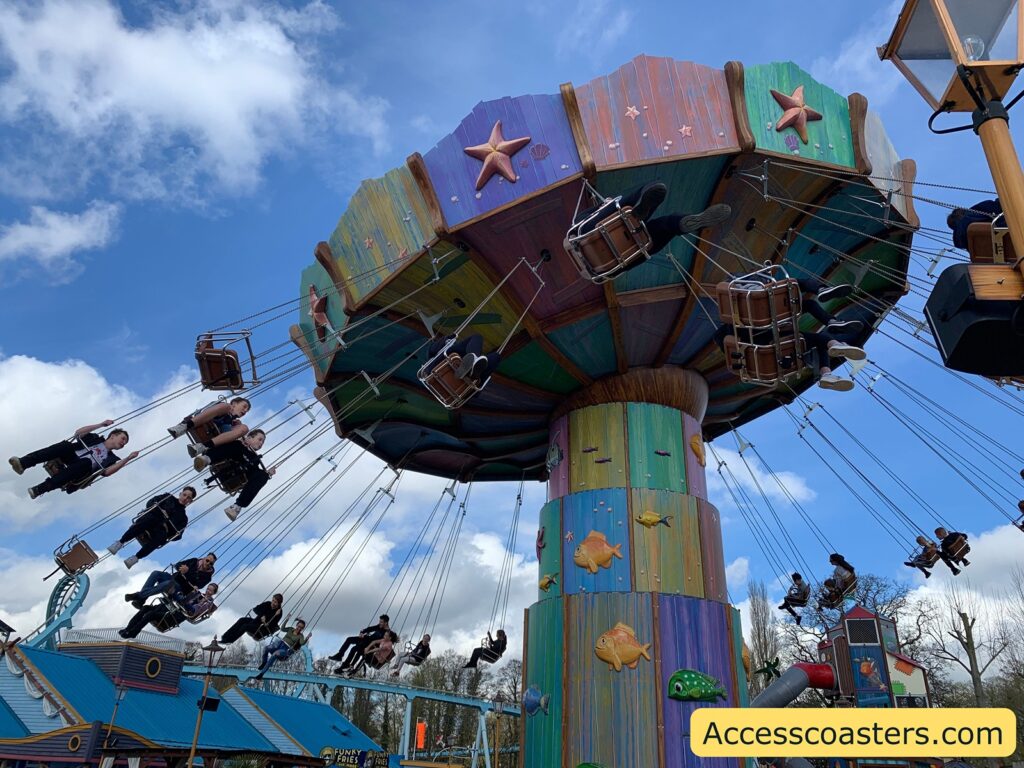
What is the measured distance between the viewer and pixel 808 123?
32.9 feet

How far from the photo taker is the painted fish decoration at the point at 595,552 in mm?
11547

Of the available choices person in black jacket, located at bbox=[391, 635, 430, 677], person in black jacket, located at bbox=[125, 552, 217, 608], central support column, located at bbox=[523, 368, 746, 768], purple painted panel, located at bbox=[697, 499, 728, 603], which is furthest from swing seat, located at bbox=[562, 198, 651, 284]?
person in black jacket, located at bbox=[391, 635, 430, 677]

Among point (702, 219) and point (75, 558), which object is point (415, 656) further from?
point (702, 219)

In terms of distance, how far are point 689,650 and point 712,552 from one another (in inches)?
73.3

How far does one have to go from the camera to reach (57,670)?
1666 cm

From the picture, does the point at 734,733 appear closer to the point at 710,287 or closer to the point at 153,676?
the point at 710,287

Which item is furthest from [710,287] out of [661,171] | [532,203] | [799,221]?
[532,203]

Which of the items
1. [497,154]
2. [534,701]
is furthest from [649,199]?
[534,701]

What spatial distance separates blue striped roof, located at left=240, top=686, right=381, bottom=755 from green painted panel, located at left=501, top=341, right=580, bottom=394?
14.7 meters

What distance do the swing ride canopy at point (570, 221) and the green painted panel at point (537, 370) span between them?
4 cm

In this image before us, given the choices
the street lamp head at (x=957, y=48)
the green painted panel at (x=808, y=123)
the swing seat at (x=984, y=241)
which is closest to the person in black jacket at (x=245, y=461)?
the green painted panel at (x=808, y=123)

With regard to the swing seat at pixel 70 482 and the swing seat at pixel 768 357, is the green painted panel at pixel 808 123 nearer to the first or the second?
the swing seat at pixel 768 357

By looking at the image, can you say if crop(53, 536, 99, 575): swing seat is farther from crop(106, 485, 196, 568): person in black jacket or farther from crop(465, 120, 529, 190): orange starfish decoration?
crop(465, 120, 529, 190): orange starfish decoration

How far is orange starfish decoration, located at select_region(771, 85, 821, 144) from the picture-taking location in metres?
9.87
